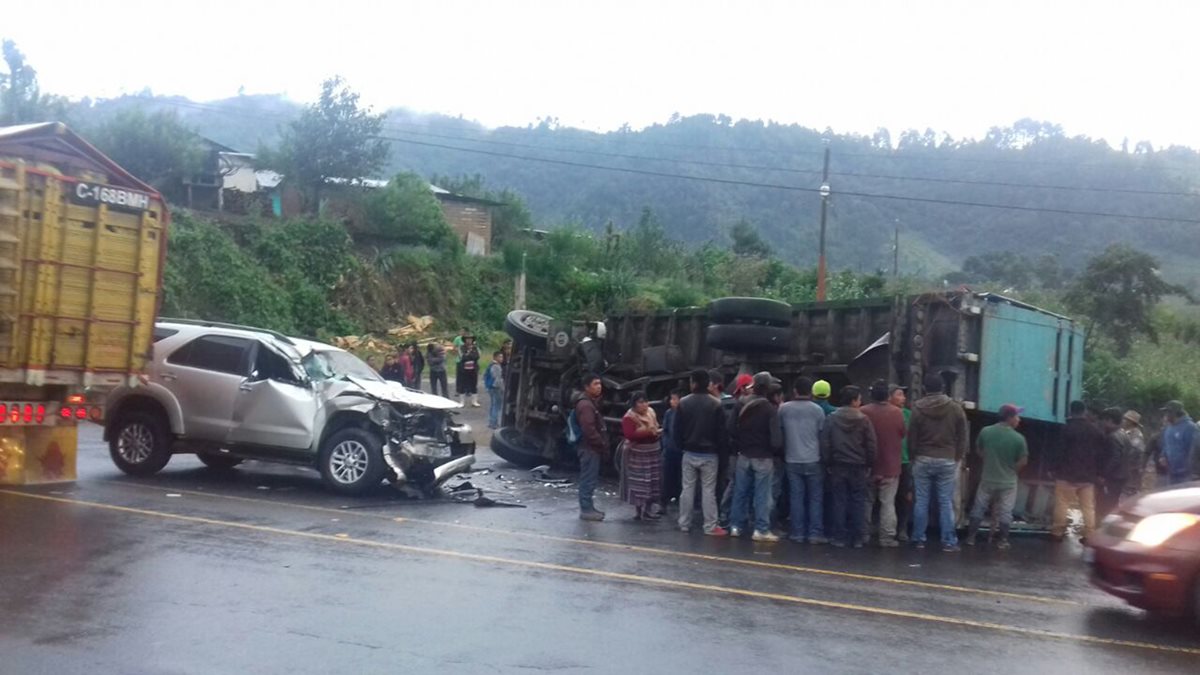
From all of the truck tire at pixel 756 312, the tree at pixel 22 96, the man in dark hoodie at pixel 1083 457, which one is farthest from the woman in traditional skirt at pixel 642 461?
the tree at pixel 22 96

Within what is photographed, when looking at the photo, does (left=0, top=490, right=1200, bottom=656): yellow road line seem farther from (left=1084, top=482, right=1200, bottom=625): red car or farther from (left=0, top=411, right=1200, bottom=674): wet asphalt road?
(left=1084, top=482, right=1200, bottom=625): red car

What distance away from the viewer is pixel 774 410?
11.9 m

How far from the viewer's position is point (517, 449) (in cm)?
1753

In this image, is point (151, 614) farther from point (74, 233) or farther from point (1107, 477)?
point (1107, 477)

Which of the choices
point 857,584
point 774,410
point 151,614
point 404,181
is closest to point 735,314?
point 774,410

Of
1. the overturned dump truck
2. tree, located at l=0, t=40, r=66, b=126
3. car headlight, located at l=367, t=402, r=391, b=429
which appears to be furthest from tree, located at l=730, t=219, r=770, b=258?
car headlight, located at l=367, t=402, r=391, b=429

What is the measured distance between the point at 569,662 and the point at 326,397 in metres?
7.60

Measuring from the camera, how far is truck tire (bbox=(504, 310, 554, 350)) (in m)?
17.6

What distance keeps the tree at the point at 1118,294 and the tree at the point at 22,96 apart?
36033 mm

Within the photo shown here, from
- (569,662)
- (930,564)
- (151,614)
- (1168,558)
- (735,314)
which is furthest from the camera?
(735,314)

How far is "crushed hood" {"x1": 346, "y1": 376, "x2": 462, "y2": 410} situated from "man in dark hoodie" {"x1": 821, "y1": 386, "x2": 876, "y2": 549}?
4536mm

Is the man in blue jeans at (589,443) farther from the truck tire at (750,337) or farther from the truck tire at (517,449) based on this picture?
the truck tire at (517,449)

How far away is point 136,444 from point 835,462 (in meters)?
8.13

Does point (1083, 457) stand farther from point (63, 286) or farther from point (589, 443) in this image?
point (63, 286)
